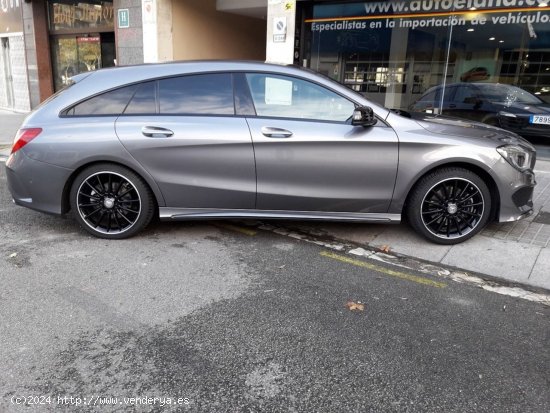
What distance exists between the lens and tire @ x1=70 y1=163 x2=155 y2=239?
4637 millimetres

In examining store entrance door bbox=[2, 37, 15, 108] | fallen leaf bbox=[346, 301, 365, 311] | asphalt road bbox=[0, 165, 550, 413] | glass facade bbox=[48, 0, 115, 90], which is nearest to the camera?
asphalt road bbox=[0, 165, 550, 413]

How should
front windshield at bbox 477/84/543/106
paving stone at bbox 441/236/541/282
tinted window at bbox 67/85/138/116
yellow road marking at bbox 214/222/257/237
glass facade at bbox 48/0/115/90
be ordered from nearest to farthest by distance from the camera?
paving stone at bbox 441/236/541/282 < tinted window at bbox 67/85/138/116 < yellow road marking at bbox 214/222/257/237 < front windshield at bbox 477/84/543/106 < glass facade at bbox 48/0/115/90

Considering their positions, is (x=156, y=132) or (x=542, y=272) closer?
(x=542, y=272)

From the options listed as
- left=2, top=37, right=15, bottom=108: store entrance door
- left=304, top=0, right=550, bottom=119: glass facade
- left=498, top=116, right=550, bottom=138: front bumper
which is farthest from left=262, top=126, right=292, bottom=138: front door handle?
left=2, top=37, right=15, bottom=108: store entrance door

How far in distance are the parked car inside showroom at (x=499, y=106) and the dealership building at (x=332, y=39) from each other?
2.5 inches

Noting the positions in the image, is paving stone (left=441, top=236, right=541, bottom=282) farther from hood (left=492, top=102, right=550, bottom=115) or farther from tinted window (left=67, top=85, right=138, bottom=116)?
hood (left=492, top=102, right=550, bottom=115)

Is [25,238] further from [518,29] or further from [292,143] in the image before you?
[518,29]

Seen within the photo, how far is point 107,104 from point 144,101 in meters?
0.37

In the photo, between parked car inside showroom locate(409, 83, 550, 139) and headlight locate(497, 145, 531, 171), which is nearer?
headlight locate(497, 145, 531, 171)

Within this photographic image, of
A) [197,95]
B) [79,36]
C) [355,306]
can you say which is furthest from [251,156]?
[79,36]

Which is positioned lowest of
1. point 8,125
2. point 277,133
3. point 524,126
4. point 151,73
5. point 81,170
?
point 8,125

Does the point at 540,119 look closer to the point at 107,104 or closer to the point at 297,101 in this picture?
the point at 297,101

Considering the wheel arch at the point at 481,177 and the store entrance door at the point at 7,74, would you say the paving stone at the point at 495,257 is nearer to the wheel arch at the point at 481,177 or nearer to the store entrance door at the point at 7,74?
the wheel arch at the point at 481,177

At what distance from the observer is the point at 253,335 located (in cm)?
316
